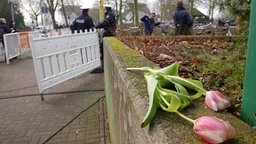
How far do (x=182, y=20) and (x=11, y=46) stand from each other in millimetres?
8228

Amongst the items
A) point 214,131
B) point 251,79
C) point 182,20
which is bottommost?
point 214,131

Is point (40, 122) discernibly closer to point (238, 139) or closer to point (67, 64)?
point (67, 64)

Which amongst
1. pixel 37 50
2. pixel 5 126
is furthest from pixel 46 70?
pixel 5 126

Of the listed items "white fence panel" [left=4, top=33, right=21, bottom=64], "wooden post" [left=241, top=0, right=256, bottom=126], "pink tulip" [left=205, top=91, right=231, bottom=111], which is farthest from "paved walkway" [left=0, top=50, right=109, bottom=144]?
"white fence panel" [left=4, top=33, right=21, bottom=64]

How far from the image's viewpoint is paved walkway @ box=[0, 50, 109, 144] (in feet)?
13.1

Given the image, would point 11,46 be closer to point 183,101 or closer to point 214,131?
→ point 183,101

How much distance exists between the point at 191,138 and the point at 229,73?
145cm

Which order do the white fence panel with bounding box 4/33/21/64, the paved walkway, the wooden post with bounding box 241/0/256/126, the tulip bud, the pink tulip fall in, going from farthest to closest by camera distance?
the white fence panel with bounding box 4/33/21/64 → the paved walkway → the pink tulip → the wooden post with bounding box 241/0/256/126 → the tulip bud

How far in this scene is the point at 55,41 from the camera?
5.75 m

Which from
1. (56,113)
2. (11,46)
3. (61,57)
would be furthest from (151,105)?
(11,46)

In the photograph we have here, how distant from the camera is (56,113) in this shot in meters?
4.93

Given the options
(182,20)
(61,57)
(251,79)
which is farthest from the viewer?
(182,20)

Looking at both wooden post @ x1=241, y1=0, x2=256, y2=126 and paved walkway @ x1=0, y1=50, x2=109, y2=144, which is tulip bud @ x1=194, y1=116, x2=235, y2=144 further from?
paved walkway @ x1=0, y1=50, x2=109, y2=144

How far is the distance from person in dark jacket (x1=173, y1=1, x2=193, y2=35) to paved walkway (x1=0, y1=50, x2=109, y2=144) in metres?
3.29
